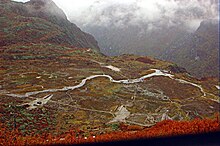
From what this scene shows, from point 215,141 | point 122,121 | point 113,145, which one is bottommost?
point 122,121

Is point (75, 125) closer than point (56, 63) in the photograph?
Yes

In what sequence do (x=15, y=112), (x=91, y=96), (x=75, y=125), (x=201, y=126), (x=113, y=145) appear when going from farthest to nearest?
(x=91, y=96)
(x=15, y=112)
(x=75, y=125)
(x=113, y=145)
(x=201, y=126)

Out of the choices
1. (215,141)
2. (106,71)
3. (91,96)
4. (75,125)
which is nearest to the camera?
(215,141)

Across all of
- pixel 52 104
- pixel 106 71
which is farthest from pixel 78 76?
pixel 52 104

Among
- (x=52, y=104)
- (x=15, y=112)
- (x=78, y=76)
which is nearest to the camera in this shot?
(x=15, y=112)

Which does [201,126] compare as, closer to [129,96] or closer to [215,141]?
[215,141]

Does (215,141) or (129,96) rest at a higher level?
(215,141)

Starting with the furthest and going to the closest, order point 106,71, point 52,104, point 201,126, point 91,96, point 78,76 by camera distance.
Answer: point 106,71
point 78,76
point 91,96
point 52,104
point 201,126

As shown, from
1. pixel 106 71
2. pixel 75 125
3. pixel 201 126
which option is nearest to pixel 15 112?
pixel 75 125

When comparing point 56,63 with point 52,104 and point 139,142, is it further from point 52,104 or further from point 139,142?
point 139,142
